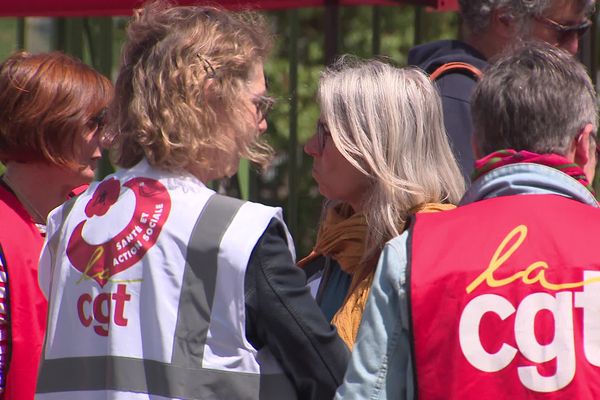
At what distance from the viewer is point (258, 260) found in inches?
74.7

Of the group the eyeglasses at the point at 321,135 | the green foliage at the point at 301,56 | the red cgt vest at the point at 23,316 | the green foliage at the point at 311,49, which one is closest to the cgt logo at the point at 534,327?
the eyeglasses at the point at 321,135

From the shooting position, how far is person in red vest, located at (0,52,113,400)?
2467mm

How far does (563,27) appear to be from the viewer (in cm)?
316

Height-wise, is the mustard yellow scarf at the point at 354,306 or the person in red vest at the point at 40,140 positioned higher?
the person in red vest at the point at 40,140

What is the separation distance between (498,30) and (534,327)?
1.62 metres

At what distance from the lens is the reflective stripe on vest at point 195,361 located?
1881mm

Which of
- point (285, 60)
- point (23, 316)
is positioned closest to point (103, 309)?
point (23, 316)

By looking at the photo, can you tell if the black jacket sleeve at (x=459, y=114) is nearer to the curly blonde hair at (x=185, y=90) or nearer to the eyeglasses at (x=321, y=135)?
the eyeglasses at (x=321, y=135)

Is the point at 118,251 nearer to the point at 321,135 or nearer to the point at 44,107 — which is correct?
the point at 321,135

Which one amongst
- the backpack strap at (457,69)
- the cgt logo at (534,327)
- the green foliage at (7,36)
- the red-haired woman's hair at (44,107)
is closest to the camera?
the cgt logo at (534,327)

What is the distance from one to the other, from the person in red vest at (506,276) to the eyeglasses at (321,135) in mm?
535

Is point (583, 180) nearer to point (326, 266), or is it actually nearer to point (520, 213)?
point (520, 213)

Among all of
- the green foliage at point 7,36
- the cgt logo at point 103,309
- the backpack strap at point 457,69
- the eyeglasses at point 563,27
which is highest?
the eyeglasses at point 563,27

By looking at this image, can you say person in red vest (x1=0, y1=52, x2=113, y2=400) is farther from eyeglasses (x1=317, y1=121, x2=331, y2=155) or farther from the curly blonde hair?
eyeglasses (x1=317, y1=121, x2=331, y2=155)
